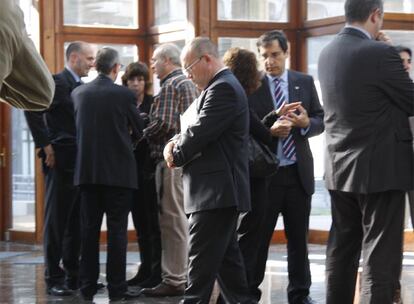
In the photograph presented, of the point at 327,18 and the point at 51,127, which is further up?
the point at 327,18

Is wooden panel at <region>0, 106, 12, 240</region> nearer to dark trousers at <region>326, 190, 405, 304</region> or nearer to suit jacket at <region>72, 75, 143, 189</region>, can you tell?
suit jacket at <region>72, 75, 143, 189</region>

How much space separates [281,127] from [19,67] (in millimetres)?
4154

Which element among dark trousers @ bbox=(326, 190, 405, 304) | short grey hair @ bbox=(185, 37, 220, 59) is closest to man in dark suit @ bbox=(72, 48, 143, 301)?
short grey hair @ bbox=(185, 37, 220, 59)

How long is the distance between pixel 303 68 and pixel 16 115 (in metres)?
3.56

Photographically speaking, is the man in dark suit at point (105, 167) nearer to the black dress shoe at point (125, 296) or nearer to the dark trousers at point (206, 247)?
the black dress shoe at point (125, 296)

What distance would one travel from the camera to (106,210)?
7.72m

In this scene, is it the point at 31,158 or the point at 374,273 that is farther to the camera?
the point at 31,158

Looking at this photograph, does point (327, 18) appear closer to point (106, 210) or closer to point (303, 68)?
point (303, 68)

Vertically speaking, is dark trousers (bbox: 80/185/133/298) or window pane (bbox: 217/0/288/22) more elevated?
window pane (bbox: 217/0/288/22)

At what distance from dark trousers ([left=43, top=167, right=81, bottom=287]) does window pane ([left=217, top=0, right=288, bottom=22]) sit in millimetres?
3759

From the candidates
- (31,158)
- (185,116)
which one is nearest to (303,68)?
(31,158)

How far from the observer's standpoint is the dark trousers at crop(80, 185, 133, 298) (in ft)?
25.1

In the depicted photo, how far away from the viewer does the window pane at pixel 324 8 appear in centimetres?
1112

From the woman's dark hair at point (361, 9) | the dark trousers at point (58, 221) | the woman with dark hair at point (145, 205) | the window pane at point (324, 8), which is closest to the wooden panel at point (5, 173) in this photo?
the window pane at point (324, 8)
